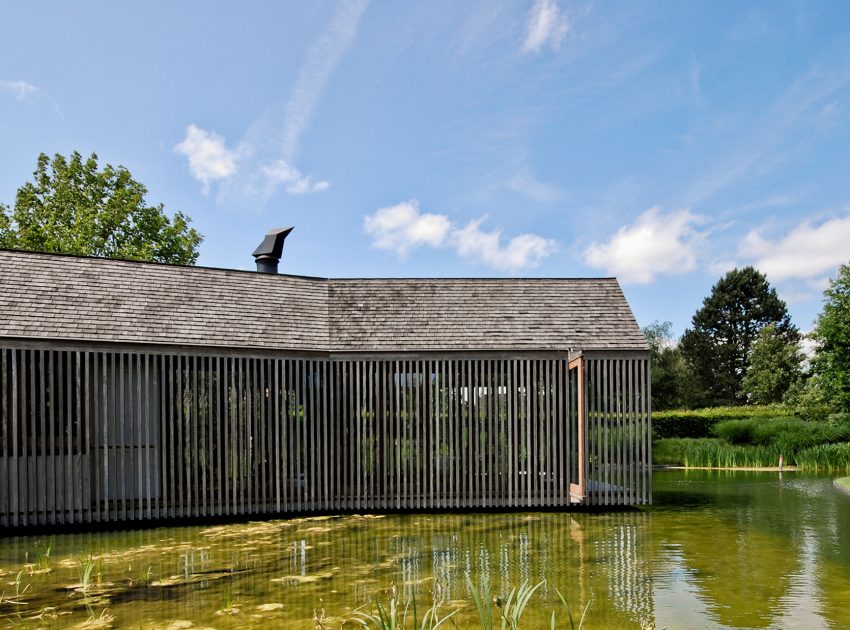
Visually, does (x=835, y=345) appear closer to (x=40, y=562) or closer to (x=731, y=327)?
(x=40, y=562)

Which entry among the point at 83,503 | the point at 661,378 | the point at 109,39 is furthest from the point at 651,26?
the point at 661,378

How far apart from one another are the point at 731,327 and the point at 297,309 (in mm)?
40825

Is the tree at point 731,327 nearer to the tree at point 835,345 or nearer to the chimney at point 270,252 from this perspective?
the tree at point 835,345

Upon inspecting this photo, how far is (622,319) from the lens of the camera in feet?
41.4

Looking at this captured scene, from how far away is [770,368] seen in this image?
38.5 m

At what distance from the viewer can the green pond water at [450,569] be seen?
18.5 ft

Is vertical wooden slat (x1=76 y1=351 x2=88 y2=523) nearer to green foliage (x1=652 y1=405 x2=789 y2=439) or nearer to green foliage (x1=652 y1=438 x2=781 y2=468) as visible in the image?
green foliage (x1=652 y1=438 x2=781 y2=468)

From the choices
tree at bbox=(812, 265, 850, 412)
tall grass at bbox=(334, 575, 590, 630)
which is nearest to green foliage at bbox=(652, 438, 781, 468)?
tree at bbox=(812, 265, 850, 412)

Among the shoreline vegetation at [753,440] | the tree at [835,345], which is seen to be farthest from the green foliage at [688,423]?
the tree at [835,345]

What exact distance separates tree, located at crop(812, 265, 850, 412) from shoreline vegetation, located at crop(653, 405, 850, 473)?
701 millimetres

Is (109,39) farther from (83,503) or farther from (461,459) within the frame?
(461,459)

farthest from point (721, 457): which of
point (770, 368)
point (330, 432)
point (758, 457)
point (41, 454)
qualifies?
point (770, 368)

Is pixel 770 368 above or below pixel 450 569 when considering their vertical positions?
above

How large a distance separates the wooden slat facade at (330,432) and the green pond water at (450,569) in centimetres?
63
